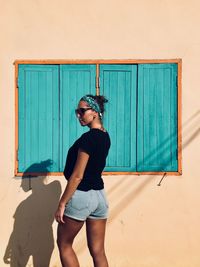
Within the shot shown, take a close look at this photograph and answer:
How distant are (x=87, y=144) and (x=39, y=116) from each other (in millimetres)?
1517

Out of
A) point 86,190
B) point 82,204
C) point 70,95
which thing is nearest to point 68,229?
point 82,204

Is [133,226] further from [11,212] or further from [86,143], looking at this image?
[86,143]

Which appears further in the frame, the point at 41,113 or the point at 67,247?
the point at 41,113

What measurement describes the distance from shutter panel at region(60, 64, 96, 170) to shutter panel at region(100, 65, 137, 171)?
7.4 inches

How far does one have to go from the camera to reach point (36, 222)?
18.5ft

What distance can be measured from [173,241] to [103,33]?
243 centimetres

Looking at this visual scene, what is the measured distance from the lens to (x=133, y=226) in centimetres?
561

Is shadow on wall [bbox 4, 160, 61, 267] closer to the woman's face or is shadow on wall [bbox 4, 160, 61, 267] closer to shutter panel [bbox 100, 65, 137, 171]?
shutter panel [bbox 100, 65, 137, 171]

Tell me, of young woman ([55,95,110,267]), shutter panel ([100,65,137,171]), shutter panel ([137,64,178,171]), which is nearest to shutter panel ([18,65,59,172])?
shutter panel ([100,65,137,171])

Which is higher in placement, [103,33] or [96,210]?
[103,33]

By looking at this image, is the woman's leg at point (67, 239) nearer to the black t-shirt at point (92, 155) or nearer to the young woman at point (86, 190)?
the young woman at point (86, 190)

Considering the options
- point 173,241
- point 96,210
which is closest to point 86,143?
point 96,210

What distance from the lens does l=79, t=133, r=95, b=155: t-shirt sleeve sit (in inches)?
166

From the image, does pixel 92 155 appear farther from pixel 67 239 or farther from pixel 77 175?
pixel 67 239
